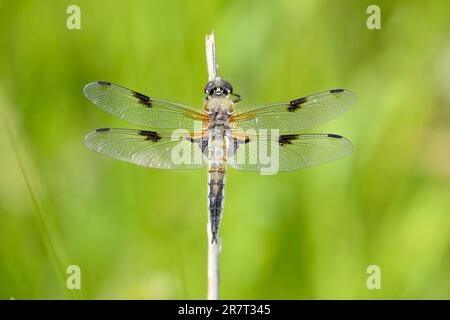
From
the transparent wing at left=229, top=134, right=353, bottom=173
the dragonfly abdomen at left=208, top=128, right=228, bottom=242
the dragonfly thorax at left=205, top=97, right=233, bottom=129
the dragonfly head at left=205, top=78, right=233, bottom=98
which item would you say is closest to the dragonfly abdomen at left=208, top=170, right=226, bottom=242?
the dragonfly abdomen at left=208, top=128, right=228, bottom=242

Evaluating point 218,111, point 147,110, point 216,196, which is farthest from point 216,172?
point 147,110

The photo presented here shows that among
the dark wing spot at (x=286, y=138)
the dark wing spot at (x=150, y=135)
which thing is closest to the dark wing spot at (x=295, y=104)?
the dark wing spot at (x=286, y=138)

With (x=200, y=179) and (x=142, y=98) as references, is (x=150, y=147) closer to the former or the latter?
(x=142, y=98)

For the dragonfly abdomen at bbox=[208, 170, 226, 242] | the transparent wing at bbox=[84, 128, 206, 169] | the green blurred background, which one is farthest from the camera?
the green blurred background

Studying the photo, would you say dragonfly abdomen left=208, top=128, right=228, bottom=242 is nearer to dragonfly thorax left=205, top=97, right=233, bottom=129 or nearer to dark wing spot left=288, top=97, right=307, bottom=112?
dragonfly thorax left=205, top=97, right=233, bottom=129

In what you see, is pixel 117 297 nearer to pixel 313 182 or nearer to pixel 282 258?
pixel 282 258
